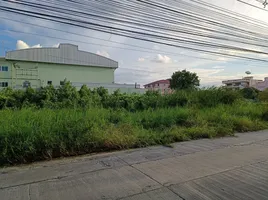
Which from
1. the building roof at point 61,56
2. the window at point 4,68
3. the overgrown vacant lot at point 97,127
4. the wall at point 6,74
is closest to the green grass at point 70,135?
the overgrown vacant lot at point 97,127

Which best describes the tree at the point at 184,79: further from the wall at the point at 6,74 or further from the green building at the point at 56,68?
the wall at the point at 6,74

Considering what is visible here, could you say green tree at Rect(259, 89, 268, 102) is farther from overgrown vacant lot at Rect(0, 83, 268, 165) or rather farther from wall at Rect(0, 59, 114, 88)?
wall at Rect(0, 59, 114, 88)

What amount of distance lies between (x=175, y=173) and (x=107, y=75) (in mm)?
37964

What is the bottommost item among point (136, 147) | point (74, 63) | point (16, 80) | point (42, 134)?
point (136, 147)

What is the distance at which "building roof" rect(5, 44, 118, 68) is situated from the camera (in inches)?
1329

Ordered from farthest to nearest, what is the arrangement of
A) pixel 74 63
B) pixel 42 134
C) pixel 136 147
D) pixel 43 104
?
pixel 74 63
pixel 43 104
pixel 136 147
pixel 42 134

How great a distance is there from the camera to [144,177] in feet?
11.6

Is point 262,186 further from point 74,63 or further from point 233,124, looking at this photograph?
point 74,63

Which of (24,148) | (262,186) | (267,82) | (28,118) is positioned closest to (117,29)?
(28,118)

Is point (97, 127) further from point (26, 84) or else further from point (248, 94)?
point (26, 84)

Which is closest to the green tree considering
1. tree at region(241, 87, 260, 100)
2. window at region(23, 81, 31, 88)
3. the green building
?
tree at region(241, 87, 260, 100)

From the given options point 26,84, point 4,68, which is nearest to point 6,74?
point 4,68

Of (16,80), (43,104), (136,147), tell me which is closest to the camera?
(136,147)

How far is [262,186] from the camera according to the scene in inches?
128
